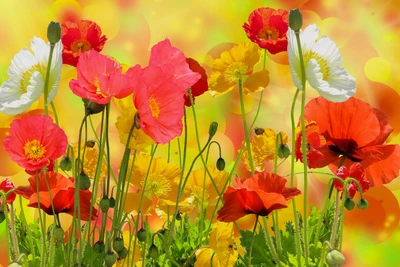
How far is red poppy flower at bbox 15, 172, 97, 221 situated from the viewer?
59 cm

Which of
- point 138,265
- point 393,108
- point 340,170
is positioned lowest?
point 138,265

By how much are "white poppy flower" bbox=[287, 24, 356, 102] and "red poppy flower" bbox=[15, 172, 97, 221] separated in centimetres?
21

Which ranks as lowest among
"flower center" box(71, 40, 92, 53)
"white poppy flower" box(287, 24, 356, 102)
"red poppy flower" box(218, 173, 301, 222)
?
"red poppy flower" box(218, 173, 301, 222)

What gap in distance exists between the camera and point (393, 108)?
1.04 m

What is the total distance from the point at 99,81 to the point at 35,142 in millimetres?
77

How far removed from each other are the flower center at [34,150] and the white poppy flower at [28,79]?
0.10 ft

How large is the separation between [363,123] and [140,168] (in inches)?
8.5

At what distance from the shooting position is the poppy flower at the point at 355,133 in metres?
0.65

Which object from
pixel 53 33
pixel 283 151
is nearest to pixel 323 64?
pixel 283 151

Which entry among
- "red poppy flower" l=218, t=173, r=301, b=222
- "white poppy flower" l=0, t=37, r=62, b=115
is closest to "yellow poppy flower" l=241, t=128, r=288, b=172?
"red poppy flower" l=218, t=173, r=301, b=222

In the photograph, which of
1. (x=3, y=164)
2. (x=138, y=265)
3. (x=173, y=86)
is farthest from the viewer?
(x=3, y=164)

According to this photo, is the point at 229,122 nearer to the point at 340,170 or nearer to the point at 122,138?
the point at 340,170

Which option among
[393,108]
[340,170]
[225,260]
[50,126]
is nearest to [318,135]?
[340,170]

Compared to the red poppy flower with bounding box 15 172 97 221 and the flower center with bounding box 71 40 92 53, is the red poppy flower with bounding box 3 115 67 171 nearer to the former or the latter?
the red poppy flower with bounding box 15 172 97 221
